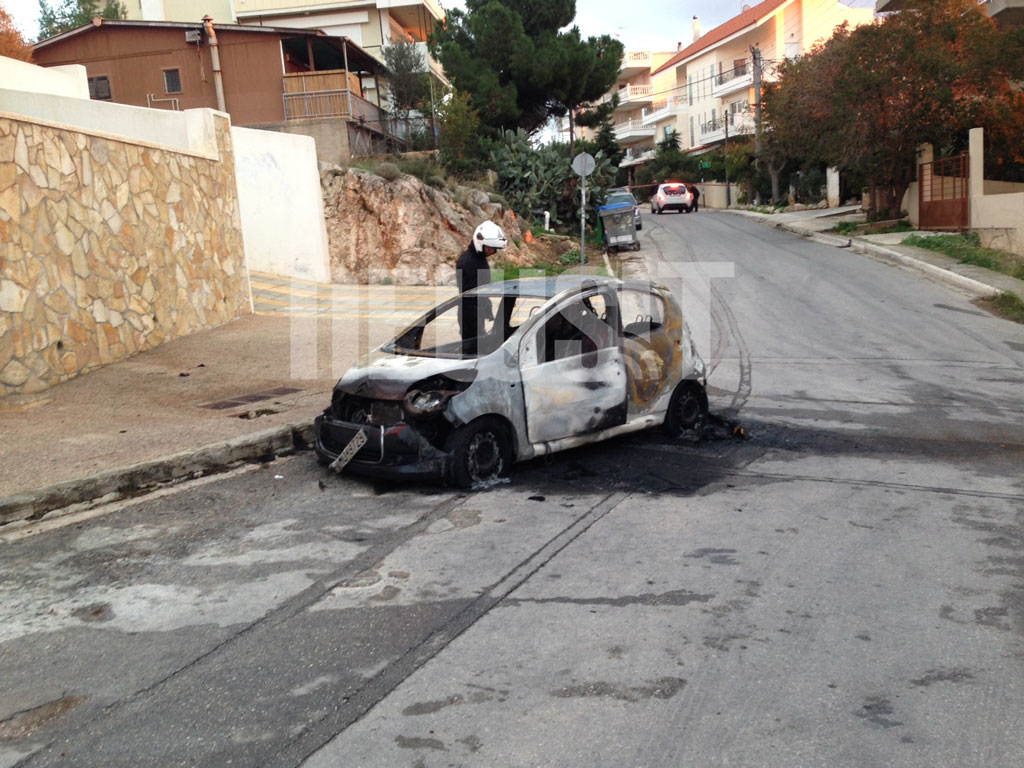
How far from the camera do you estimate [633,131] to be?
80688 millimetres

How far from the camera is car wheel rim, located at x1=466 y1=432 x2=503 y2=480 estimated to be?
680 centimetres

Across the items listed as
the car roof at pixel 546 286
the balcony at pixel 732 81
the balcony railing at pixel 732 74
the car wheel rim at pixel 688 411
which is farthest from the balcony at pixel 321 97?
the balcony railing at pixel 732 74

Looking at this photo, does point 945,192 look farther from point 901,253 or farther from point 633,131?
point 633,131

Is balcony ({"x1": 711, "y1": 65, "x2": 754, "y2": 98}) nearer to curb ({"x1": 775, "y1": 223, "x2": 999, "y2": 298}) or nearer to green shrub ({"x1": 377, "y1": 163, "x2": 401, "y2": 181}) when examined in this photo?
curb ({"x1": 775, "y1": 223, "x2": 999, "y2": 298})

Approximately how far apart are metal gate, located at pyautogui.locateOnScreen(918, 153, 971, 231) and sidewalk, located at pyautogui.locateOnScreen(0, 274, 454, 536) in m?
18.9

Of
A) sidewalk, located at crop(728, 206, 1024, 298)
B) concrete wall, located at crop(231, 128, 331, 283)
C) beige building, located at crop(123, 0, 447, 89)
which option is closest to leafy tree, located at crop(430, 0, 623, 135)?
beige building, located at crop(123, 0, 447, 89)

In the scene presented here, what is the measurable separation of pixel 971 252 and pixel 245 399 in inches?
779

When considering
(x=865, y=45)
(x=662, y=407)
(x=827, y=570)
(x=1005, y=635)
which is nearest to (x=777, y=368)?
(x=662, y=407)

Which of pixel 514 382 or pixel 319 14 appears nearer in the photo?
pixel 514 382

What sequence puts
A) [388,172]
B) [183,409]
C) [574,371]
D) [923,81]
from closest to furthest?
1. [574,371]
2. [183,409]
3. [388,172]
4. [923,81]

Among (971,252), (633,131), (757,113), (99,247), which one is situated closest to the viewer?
(99,247)

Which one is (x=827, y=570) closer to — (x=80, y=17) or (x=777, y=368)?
(x=777, y=368)

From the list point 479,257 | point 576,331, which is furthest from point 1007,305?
point 576,331

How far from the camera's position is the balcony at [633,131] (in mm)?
80062
